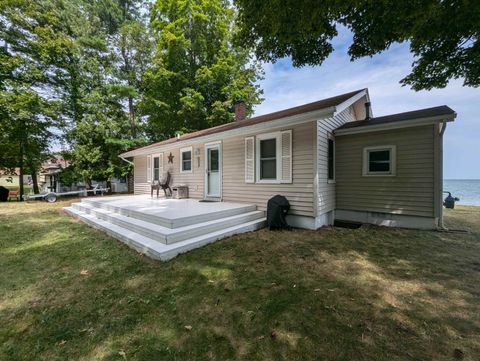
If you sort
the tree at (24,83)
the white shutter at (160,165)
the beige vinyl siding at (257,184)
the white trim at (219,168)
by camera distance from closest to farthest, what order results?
the beige vinyl siding at (257,184) → the white trim at (219,168) → the white shutter at (160,165) → the tree at (24,83)

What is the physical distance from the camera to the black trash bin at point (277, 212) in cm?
567

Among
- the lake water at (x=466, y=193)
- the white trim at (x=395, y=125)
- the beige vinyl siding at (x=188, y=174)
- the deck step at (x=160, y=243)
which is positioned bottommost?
the lake water at (x=466, y=193)

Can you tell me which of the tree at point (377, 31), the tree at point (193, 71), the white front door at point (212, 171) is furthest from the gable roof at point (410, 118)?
the tree at point (193, 71)

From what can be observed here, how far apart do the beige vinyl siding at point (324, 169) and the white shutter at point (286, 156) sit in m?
0.73

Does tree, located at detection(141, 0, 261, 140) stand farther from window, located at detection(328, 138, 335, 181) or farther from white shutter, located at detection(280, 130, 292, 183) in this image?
white shutter, located at detection(280, 130, 292, 183)

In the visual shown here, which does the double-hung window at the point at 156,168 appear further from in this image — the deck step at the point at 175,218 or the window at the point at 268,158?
the window at the point at 268,158

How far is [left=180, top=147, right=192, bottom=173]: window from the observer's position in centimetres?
902

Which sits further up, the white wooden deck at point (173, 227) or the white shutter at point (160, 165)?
the white shutter at point (160, 165)

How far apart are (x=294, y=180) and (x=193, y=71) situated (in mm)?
15062

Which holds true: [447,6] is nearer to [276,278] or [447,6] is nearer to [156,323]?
[276,278]

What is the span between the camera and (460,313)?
7.48 ft

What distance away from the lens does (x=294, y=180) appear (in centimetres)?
591

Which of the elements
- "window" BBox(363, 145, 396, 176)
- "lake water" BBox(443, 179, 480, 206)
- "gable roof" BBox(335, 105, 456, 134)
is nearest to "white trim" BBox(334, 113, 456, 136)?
"gable roof" BBox(335, 105, 456, 134)

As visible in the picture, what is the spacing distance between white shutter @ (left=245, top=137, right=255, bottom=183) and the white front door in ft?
4.47
